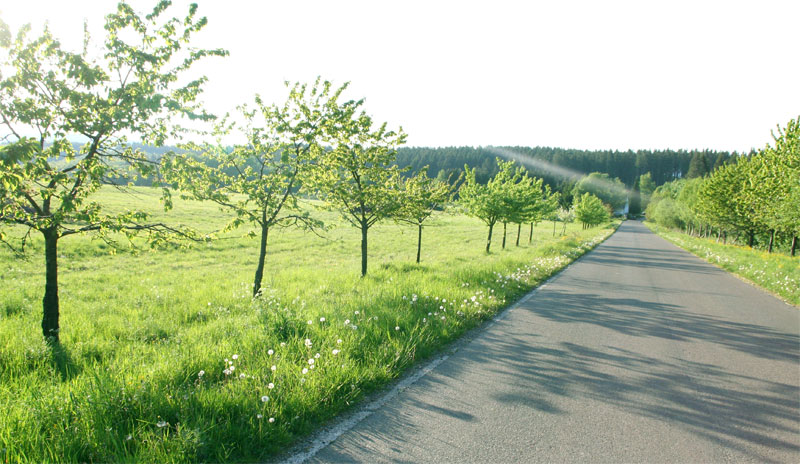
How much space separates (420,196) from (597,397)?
33.2ft

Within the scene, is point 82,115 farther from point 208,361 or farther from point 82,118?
point 208,361

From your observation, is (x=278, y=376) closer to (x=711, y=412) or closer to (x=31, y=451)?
(x=31, y=451)

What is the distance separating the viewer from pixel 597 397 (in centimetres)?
376

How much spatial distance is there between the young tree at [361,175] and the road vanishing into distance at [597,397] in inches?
214

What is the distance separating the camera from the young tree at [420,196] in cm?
1271

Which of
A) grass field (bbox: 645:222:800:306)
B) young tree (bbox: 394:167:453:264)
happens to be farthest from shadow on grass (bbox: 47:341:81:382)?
grass field (bbox: 645:222:800:306)

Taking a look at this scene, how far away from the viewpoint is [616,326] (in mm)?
6406

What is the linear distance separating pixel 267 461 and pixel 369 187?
8.55 metres

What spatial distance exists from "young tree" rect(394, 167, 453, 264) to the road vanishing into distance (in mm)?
6392

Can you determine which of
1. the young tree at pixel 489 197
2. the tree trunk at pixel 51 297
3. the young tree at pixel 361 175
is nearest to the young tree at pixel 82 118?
the tree trunk at pixel 51 297

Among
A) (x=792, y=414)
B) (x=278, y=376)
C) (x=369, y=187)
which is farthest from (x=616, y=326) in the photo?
(x=369, y=187)

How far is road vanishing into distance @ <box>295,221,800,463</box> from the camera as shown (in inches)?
114

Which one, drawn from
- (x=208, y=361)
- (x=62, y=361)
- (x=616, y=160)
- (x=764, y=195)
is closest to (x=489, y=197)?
(x=764, y=195)

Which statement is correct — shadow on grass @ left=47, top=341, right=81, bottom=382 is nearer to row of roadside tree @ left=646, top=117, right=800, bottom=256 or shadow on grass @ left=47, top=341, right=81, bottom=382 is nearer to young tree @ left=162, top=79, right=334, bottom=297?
young tree @ left=162, top=79, right=334, bottom=297
